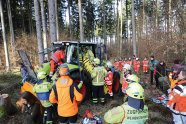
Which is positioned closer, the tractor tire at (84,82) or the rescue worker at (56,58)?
the tractor tire at (84,82)

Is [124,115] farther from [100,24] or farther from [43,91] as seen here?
[100,24]

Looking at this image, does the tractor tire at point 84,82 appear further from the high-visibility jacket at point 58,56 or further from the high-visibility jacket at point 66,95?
the high-visibility jacket at point 66,95

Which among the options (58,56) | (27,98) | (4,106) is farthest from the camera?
(58,56)

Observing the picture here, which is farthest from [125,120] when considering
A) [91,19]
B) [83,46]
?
[91,19]

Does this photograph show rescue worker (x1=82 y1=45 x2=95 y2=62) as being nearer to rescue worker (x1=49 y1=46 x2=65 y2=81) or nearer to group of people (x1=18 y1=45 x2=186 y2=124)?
rescue worker (x1=49 y1=46 x2=65 y2=81)

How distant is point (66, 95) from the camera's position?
269cm

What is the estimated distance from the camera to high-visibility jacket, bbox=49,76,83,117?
268 cm

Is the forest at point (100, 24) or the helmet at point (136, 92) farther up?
the forest at point (100, 24)

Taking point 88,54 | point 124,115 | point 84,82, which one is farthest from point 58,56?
point 124,115

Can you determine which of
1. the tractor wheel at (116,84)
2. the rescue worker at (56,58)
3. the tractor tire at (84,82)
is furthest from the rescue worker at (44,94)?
the tractor wheel at (116,84)

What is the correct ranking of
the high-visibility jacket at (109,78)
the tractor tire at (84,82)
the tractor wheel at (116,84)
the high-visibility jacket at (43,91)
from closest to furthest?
1. the high-visibility jacket at (43,91)
2. the tractor tire at (84,82)
3. the high-visibility jacket at (109,78)
4. the tractor wheel at (116,84)

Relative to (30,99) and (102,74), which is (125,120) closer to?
(30,99)

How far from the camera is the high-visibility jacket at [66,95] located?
8.80ft

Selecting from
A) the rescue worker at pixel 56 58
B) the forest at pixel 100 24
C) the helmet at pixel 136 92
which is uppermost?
the forest at pixel 100 24
